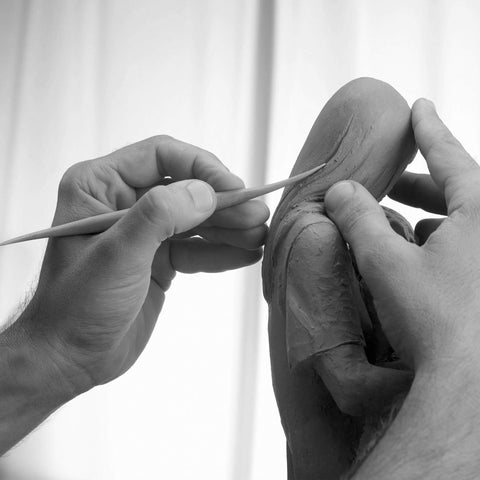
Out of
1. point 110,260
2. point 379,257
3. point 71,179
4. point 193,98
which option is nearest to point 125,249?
point 110,260

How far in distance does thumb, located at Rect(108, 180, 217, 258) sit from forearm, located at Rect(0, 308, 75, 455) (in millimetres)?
312

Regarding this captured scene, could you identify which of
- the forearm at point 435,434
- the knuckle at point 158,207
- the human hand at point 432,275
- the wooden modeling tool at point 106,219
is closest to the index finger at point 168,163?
the wooden modeling tool at point 106,219

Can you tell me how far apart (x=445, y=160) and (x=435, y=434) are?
0.43m

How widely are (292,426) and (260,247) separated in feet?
1.42

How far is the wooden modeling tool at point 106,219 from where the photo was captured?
1225 mm

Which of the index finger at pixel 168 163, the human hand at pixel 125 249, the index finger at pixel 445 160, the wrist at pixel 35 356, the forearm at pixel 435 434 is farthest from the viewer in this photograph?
the index finger at pixel 168 163

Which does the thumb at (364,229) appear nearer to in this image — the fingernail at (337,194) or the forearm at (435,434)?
the fingernail at (337,194)

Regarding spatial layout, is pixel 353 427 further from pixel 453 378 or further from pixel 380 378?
pixel 453 378

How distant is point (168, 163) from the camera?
1463mm

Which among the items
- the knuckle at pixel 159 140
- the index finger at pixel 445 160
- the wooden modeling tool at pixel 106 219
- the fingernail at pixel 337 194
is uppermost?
the index finger at pixel 445 160

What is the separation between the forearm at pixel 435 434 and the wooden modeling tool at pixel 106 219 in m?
0.44

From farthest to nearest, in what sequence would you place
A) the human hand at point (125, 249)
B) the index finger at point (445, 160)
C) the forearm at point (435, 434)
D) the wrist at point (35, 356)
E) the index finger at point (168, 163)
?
the index finger at point (168, 163)
the wrist at point (35, 356)
the human hand at point (125, 249)
the index finger at point (445, 160)
the forearm at point (435, 434)

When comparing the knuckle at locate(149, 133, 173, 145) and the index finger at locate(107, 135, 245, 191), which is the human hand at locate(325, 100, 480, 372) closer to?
the index finger at locate(107, 135, 245, 191)

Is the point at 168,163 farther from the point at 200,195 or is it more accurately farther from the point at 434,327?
the point at 434,327
